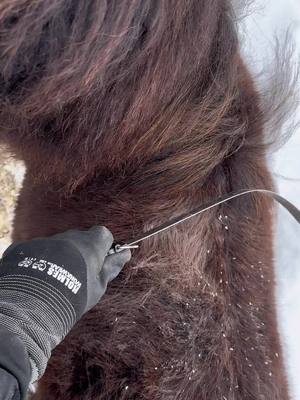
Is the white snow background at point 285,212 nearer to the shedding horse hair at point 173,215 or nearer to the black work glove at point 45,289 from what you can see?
the shedding horse hair at point 173,215

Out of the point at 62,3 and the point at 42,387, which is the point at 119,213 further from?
the point at 62,3

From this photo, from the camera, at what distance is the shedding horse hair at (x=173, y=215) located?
117 centimetres

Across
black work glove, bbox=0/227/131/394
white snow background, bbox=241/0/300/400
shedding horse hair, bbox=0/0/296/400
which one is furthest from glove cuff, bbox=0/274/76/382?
white snow background, bbox=241/0/300/400

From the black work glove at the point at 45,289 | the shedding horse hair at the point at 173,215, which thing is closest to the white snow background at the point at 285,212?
the shedding horse hair at the point at 173,215

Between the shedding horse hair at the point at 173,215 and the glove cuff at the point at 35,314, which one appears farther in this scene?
the shedding horse hair at the point at 173,215

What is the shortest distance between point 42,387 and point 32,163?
0.56 meters

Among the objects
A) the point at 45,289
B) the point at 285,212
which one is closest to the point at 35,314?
the point at 45,289

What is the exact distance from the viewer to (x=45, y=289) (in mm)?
1042

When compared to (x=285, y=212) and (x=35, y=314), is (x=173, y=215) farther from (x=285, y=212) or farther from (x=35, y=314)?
(x=285, y=212)

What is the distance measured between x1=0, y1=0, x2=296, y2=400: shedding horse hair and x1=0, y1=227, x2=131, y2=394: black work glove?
0.77ft

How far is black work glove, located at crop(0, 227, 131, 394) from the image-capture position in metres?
1.02

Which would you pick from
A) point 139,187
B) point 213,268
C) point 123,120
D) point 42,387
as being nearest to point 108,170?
point 139,187

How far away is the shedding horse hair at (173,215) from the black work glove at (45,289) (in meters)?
0.24

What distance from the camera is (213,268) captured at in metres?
1.36
